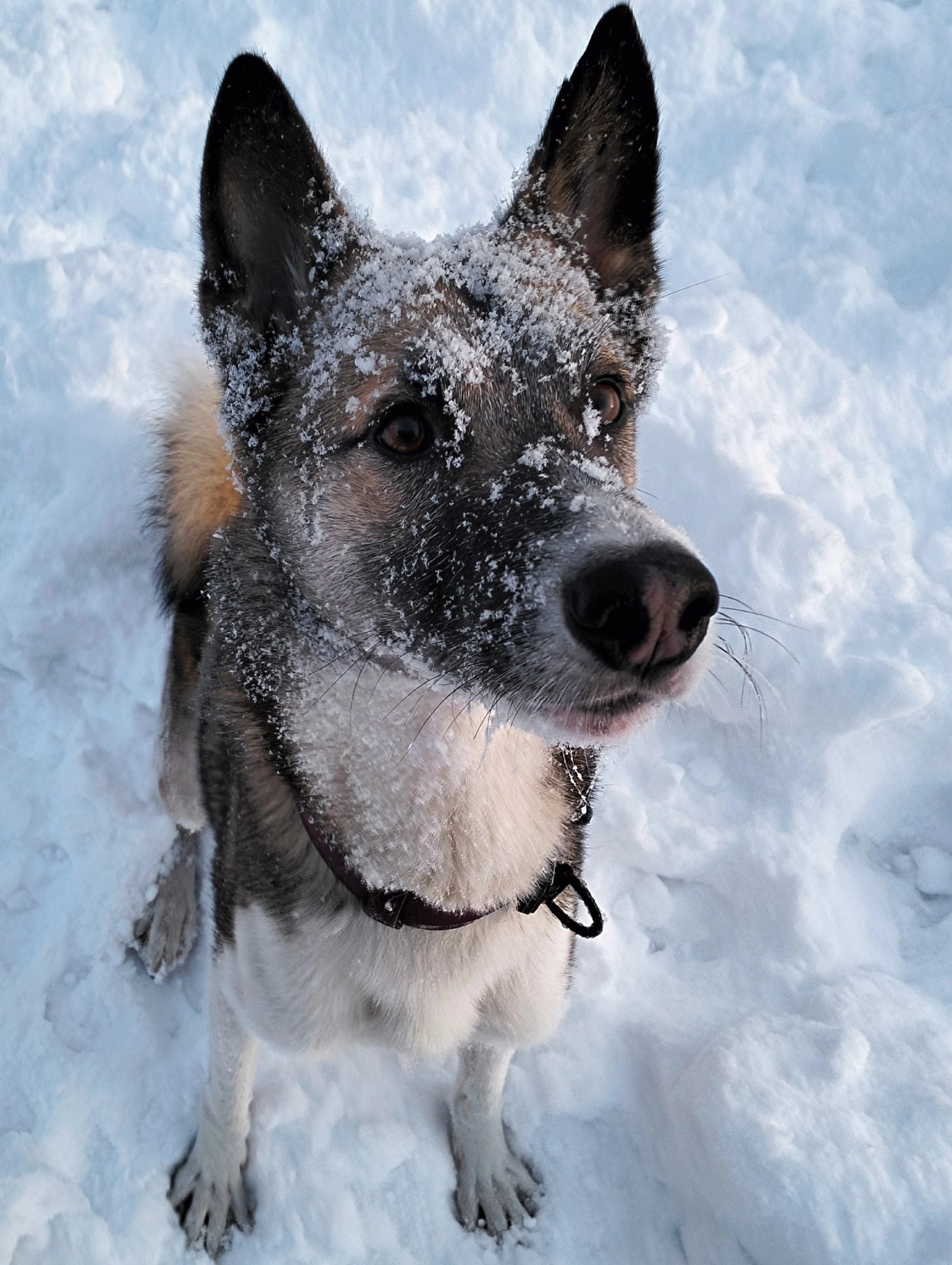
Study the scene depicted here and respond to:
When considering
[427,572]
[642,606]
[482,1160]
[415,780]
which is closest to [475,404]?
[427,572]

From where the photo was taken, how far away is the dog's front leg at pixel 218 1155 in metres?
2.47

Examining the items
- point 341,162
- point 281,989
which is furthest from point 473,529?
point 341,162

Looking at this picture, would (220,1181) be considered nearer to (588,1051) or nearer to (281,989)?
(281,989)

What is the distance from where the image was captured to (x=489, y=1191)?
8.68 feet

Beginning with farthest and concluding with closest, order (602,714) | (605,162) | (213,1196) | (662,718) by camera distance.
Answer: (662,718)
(213,1196)
(605,162)
(602,714)

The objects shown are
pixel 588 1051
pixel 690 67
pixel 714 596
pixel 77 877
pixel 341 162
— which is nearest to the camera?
pixel 714 596

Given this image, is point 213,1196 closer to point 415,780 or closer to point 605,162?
point 415,780

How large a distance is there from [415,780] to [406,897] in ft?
0.92

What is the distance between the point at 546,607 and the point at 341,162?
14.0 feet

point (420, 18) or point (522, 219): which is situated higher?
point (420, 18)

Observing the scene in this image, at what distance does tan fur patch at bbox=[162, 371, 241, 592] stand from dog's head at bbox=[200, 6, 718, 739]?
0.67 meters

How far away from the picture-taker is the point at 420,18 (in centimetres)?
497

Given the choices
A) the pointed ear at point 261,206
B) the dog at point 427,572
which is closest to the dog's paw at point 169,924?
the dog at point 427,572

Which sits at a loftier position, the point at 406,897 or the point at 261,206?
the point at 261,206
